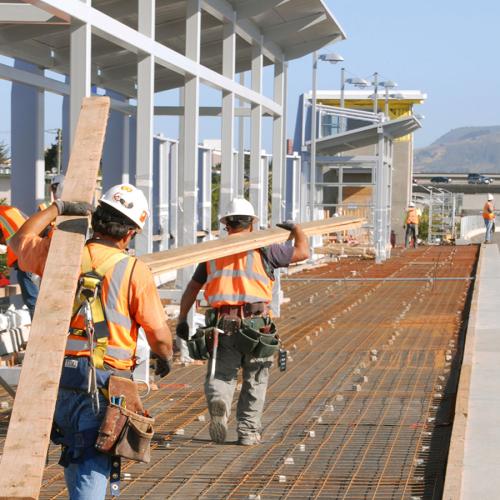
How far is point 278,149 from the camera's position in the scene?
19047 millimetres

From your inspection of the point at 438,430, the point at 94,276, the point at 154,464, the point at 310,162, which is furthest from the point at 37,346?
the point at 310,162

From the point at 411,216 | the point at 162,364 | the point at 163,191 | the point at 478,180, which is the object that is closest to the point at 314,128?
the point at 163,191

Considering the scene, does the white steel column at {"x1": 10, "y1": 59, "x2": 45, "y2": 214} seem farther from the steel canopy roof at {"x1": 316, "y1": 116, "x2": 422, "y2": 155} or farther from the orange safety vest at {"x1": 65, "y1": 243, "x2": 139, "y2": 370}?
the steel canopy roof at {"x1": 316, "y1": 116, "x2": 422, "y2": 155}

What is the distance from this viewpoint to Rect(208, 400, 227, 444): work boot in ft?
29.7

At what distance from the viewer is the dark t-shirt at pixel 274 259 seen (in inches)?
363

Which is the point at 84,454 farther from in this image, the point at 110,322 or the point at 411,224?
the point at 411,224

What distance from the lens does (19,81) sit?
1235cm

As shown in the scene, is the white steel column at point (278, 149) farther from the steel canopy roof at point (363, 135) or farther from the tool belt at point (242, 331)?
the steel canopy roof at point (363, 135)

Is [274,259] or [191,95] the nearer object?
[274,259]

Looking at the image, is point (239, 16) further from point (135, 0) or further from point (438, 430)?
point (438, 430)

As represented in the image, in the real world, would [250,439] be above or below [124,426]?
below

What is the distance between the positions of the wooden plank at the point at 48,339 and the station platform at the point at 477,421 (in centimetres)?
283

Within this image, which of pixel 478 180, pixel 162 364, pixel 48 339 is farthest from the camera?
pixel 478 180

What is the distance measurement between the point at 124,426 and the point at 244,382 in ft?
12.7
